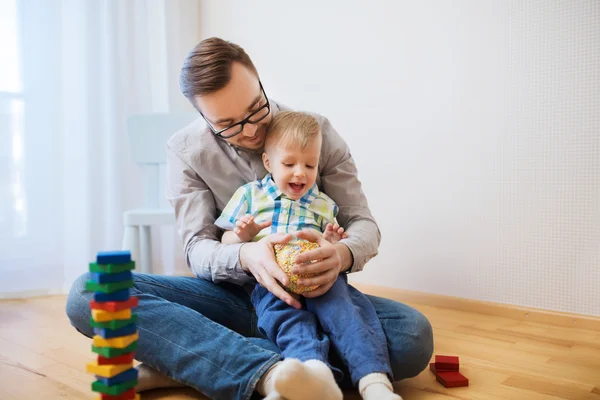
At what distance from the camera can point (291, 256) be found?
3.88 ft

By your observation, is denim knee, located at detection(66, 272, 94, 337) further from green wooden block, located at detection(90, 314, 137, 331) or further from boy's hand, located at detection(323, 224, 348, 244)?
boy's hand, located at detection(323, 224, 348, 244)

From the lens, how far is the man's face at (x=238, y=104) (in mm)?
1324

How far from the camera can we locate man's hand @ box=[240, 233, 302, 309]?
1172 millimetres

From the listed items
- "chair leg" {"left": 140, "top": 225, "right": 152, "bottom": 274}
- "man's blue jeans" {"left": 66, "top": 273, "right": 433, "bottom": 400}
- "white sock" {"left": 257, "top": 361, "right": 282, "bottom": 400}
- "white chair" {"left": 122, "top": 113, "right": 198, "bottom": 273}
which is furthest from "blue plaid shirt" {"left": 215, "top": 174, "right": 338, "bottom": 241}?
"white chair" {"left": 122, "top": 113, "right": 198, "bottom": 273}

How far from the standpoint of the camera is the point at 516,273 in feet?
6.46

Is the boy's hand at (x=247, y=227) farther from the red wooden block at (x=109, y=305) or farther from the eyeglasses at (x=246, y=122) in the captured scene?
the red wooden block at (x=109, y=305)

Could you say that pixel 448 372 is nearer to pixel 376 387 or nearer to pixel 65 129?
pixel 376 387

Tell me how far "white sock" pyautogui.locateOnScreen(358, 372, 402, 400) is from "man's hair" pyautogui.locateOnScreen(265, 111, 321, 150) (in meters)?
0.54

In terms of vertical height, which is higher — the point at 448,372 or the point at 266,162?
the point at 266,162

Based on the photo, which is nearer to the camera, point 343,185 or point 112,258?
point 112,258

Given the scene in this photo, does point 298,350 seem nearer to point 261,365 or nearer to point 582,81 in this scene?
point 261,365

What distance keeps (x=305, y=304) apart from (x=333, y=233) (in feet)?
0.61

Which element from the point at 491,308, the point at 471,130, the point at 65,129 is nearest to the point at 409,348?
the point at 491,308

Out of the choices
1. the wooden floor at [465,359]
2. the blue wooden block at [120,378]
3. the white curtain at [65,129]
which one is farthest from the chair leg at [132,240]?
the blue wooden block at [120,378]
